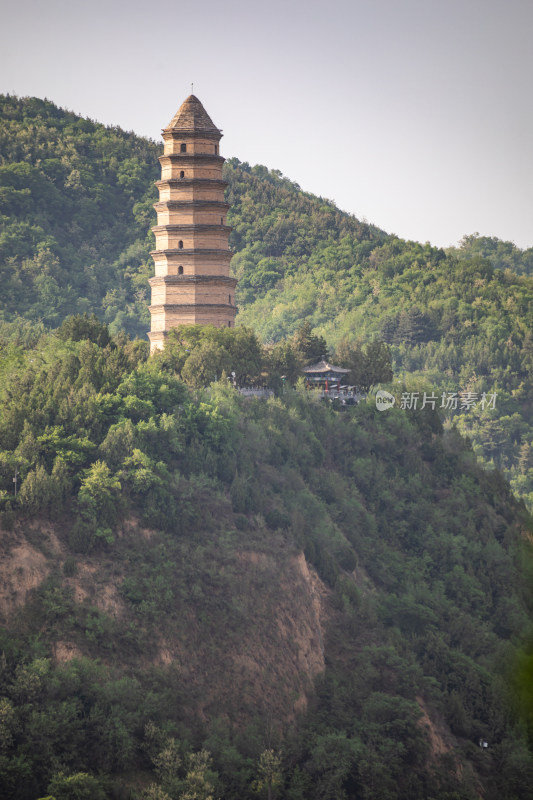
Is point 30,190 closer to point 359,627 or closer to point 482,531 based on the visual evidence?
point 482,531

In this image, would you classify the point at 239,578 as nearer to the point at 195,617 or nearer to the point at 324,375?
the point at 195,617

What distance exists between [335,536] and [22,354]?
17.1 m

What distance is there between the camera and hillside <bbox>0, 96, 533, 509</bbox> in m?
121

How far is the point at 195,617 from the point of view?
192ft

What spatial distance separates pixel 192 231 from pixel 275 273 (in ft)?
192

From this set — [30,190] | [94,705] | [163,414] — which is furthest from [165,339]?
[30,190]

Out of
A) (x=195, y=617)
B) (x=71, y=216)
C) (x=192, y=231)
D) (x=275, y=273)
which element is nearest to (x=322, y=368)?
(x=192, y=231)

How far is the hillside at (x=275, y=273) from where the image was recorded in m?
121

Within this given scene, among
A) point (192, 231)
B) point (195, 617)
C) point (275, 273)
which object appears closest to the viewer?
point (195, 617)

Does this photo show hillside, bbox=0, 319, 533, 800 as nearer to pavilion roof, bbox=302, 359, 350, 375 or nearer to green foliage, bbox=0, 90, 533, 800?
green foliage, bbox=0, 90, 533, 800

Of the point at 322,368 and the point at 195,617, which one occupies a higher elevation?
the point at 322,368

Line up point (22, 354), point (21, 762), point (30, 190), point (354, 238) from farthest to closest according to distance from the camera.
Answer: point (354, 238), point (30, 190), point (22, 354), point (21, 762)

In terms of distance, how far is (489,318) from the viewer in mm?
126125

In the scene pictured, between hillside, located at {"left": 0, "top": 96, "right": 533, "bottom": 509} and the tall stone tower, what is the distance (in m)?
38.9
